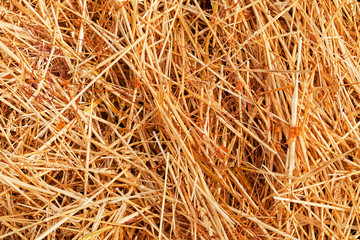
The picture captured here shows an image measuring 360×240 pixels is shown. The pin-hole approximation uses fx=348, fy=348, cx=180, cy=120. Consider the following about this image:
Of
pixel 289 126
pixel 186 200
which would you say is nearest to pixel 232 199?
pixel 186 200

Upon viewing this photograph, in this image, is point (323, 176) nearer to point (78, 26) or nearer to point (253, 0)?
point (253, 0)

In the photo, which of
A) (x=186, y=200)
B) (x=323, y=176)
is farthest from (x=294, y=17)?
(x=186, y=200)

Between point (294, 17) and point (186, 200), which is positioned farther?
point (294, 17)

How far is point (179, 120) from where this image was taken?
3.10 feet

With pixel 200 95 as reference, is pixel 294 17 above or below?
above

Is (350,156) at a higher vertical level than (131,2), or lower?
lower

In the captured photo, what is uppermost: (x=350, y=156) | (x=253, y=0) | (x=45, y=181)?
(x=253, y=0)

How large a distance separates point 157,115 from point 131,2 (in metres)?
0.36

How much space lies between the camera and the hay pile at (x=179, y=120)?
94 cm

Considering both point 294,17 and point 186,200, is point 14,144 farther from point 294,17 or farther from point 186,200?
point 294,17

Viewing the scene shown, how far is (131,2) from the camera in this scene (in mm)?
1049

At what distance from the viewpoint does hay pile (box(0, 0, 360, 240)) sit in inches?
36.8

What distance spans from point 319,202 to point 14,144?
877 millimetres

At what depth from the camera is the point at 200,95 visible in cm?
100
